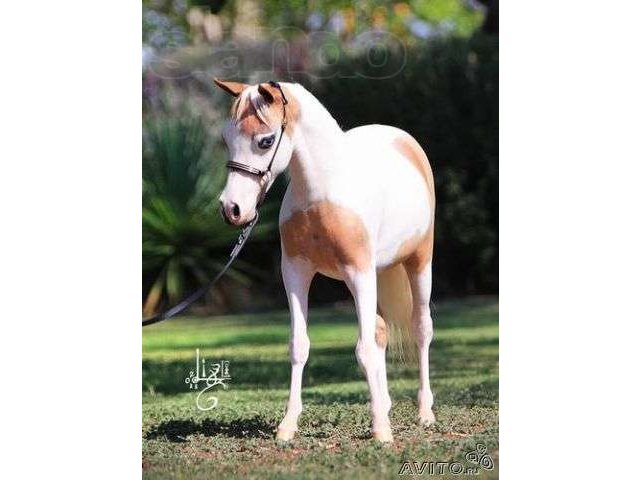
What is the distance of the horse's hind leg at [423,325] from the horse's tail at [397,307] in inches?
1.8

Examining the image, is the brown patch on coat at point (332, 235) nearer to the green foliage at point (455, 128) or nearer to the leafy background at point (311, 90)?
the leafy background at point (311, 90)

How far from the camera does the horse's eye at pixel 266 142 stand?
5.65m

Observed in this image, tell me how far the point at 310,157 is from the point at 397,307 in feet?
4.44

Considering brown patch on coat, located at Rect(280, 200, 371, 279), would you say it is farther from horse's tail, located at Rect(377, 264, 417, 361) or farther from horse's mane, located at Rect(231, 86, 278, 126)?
horse's tail, located at Rect(377, 264, 417, 361)

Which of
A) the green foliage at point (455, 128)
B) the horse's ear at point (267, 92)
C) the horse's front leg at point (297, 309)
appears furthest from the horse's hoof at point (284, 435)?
the green foliage at point (455, 128)

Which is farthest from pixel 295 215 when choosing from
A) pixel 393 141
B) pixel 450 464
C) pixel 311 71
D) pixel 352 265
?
pixel 311 71

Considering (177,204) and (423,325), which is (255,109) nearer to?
(423,325)

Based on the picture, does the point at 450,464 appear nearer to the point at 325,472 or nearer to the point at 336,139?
the point at 325,472

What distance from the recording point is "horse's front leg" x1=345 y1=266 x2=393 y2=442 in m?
5.91

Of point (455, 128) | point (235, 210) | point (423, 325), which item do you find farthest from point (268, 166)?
point (455, 128)

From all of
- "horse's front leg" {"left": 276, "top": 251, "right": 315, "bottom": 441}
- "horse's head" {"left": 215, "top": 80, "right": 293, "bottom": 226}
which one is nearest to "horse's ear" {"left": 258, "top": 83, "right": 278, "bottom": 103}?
"horse's head" {"left": 215, "top": 80, "right": 293, "bottom": 226}

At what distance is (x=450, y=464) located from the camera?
624 centimetres

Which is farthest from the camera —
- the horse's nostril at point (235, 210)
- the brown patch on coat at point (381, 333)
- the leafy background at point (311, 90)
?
the leafy background at point (311, 90)

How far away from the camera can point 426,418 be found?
671 centimetres
